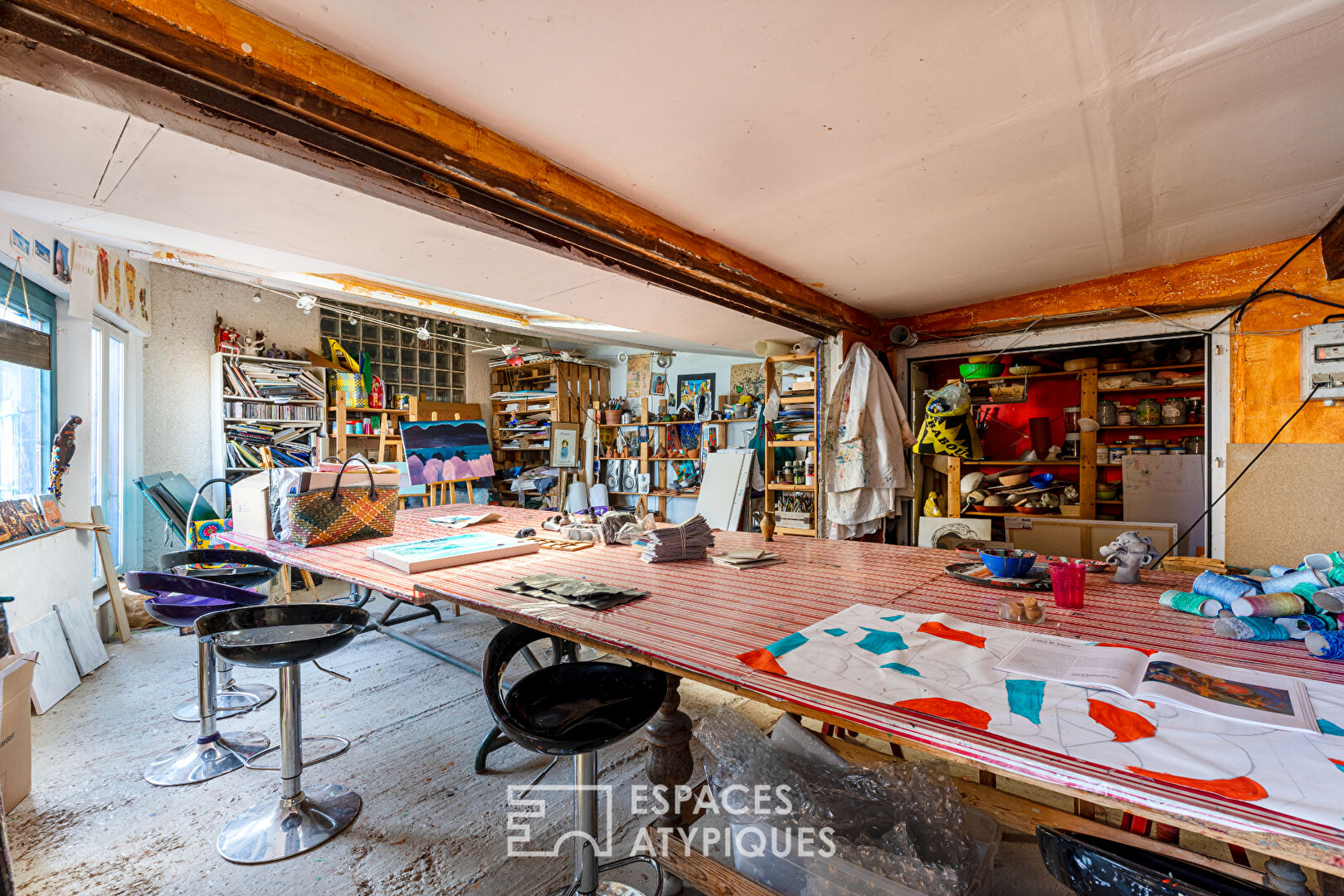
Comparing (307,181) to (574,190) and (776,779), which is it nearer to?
(574,190)

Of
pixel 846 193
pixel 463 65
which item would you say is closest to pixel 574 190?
pixel 463 65

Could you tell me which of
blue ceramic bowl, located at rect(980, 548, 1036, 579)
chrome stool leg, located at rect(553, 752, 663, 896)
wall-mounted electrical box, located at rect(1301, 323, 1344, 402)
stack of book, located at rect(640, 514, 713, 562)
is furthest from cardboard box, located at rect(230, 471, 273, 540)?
wall-mounted electrical box, located at rect(1301, 323, 1344, 402)

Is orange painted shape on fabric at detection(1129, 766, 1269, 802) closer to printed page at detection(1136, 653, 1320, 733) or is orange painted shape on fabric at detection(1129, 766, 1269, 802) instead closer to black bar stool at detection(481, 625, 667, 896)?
printed page at detection(1136, 653, 1320, 733)

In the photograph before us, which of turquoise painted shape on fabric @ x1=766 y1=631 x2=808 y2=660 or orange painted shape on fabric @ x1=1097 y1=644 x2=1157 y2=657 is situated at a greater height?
orange painted shape on fabric @ x1=1097 y1=644 x2=1157 y2=657

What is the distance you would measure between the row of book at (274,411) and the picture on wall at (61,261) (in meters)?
2.42

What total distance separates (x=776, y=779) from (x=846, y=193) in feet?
7.24

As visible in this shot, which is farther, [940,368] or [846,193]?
[940,368]

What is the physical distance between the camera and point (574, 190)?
7.39 ft

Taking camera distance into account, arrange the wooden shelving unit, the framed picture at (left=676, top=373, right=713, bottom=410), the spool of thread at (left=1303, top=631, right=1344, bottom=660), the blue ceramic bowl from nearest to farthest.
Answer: the spool of thread at (left=1303, top=631, right=1344, bottom=660) → the blue ceramic bowl → the wooden shelving unit → the framed picture at (left=676, top=373, right=713, bottom=410)

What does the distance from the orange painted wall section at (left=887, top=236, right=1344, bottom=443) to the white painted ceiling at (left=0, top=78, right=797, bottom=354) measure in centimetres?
244

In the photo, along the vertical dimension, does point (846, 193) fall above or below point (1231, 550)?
above

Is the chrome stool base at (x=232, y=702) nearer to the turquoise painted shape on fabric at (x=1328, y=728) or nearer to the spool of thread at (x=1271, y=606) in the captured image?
the turquoise painted shape on fabric at (x=1328, y=728)

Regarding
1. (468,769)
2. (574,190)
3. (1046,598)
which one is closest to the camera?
(1046,598)

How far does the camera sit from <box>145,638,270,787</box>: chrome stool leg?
2.31 m
